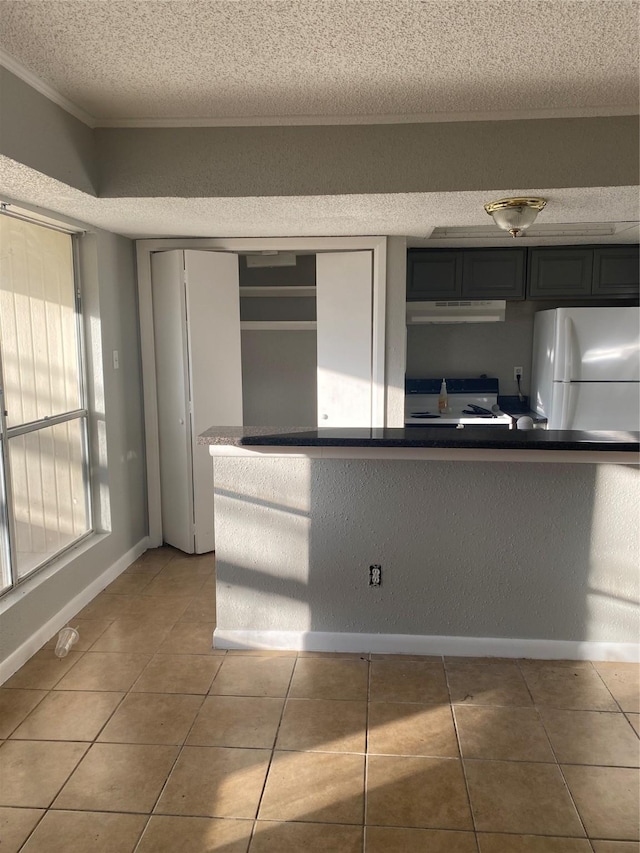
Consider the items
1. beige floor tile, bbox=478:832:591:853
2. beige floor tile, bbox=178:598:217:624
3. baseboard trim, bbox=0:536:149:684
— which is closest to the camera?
beige floor tile, bbox=478:832:591:853

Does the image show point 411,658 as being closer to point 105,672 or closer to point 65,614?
point 105,672

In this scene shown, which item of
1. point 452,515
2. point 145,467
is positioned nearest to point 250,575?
point 452,515

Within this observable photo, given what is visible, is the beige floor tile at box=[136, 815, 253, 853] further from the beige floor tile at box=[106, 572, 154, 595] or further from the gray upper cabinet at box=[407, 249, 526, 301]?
the gray upper cabinet at box=[407, 249, 526, 301]

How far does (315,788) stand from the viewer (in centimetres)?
206

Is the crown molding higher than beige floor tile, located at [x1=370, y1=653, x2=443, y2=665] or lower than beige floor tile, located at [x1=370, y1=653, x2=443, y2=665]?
higher

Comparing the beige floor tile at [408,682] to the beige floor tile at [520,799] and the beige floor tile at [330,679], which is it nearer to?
the beige floor tile at [330,679]

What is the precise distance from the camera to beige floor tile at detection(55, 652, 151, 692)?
2664 mm

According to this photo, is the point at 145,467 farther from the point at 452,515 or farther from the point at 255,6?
the point at 255,6

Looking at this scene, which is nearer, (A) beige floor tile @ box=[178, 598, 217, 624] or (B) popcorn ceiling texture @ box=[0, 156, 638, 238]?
(B) popcorn ceiling texture @ box=[0, 156, 638, 238]

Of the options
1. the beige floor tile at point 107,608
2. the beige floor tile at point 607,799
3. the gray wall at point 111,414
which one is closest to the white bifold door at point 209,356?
the gray wall at point 111,414

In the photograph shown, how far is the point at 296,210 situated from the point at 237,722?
2.21 metres

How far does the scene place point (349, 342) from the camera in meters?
4.02

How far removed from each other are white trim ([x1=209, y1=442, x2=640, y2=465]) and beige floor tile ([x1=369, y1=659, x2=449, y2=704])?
0.92m

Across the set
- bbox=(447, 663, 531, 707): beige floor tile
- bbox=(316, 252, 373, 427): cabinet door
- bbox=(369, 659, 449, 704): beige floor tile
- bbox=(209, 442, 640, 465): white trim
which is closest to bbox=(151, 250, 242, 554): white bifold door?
bbox=(316, 252, 373, 427): cabinet door
